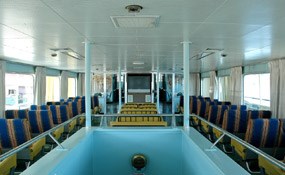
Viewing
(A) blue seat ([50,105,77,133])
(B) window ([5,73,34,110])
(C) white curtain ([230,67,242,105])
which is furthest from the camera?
(C) white curtain ([230,67,242,105])

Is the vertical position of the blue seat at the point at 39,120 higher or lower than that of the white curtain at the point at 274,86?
lower

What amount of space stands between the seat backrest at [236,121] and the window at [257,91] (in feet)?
8.80

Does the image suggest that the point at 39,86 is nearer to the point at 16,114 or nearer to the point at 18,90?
the point at 18,90

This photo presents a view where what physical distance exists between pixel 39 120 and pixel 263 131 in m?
3.96

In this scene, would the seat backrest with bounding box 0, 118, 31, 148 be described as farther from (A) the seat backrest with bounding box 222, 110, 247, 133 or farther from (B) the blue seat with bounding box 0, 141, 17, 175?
(A) the seat backrest with bounding box 222, 110, 247, 133

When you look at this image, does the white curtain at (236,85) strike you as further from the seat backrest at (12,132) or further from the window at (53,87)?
the window at (53,87)

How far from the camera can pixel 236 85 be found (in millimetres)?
8484

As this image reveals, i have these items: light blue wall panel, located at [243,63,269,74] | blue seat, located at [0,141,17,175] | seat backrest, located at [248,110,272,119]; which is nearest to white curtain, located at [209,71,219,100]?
light blue wall panel, located at [243,63,269,74]

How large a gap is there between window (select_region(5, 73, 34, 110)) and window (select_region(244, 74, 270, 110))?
703 centimetres

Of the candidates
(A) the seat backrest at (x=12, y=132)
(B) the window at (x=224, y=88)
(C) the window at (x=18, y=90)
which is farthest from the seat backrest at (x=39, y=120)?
(B) the window at (x=224, y=88)

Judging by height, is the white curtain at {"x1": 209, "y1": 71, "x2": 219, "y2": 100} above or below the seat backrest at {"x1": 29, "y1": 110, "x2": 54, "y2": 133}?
above

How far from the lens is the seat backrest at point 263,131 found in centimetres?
362

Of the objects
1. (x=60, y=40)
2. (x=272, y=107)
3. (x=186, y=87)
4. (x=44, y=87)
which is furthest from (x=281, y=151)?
(x=44, y=87)

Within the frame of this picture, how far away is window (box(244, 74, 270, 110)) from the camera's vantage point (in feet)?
23.5
